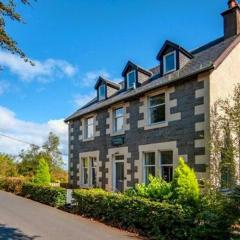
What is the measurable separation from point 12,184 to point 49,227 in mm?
14309

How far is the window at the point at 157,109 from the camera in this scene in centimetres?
1742

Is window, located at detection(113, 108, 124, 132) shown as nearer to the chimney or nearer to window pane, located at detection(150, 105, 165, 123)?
window pane, located at detection(150, 105, 165, 123)

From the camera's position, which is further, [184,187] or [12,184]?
[12,184]

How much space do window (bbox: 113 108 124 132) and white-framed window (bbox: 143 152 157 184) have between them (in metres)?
2.91

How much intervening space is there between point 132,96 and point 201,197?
9.18m

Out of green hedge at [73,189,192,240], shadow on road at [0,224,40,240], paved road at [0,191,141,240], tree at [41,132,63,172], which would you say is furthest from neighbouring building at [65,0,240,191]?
tree at [41,132,63,172]

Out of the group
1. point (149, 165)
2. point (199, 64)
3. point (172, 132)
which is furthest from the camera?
point (149, 165)

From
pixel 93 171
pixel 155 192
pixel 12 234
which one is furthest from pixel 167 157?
pixel 12 234

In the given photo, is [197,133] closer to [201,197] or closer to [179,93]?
[179,93]

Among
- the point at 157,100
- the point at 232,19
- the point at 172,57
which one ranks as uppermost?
the point at 232,19

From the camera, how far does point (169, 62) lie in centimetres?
1836

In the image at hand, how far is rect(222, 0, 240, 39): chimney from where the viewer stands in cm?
1716

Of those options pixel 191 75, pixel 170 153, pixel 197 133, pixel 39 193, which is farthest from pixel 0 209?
pixel 191 75

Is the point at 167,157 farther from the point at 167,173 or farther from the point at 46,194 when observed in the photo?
the point at 46,194
